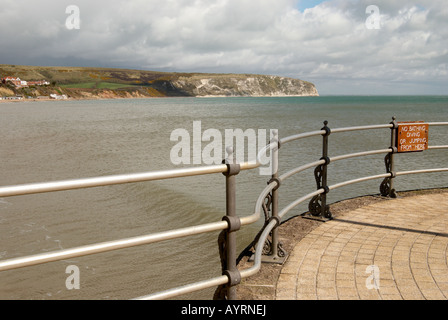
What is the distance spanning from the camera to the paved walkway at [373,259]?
3.23 metres

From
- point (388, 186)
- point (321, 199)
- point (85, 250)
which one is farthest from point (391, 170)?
point (85, 250)

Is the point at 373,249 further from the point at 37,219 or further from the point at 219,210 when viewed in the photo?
the point at 37,219

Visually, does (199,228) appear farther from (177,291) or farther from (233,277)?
(233,277)

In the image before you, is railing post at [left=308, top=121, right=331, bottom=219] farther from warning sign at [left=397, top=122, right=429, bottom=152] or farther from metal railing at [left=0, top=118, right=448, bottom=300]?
warning sign at [left=397, top=122, right=429, bottom=152]

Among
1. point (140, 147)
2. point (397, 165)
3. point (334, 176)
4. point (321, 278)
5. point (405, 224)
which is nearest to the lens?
point (321, 278)

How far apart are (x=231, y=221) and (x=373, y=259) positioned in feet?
6.44

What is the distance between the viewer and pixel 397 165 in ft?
51.0

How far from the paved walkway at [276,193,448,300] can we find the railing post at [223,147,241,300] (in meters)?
0.66

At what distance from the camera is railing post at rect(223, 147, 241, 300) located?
2.54 m

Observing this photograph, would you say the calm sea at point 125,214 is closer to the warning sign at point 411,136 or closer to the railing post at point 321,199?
the railing post at point 321,199

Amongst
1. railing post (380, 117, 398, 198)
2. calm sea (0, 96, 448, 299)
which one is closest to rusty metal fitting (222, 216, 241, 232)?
calm sea (0, 96, 448, 299)

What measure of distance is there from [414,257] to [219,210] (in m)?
5.36
